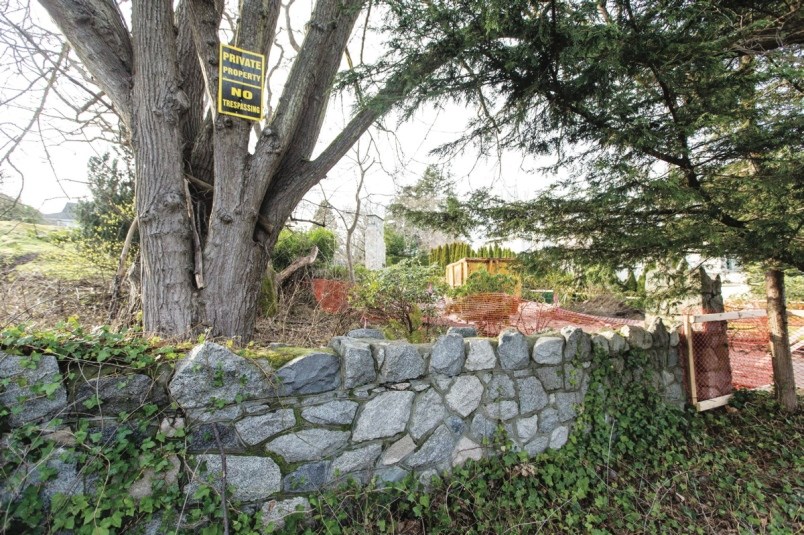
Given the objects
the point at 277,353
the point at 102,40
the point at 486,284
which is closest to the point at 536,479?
the point at 277,353

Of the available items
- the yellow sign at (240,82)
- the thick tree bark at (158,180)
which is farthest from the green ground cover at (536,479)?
the yellow sign at (240,82)

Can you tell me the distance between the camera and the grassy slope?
4.42 meters

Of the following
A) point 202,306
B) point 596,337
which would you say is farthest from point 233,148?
point 596,337

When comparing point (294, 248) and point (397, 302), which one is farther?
point (294, 248)

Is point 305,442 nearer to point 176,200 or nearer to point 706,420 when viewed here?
point 176,200

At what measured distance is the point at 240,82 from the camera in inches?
114

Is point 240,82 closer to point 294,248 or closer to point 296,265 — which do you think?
point 296,265

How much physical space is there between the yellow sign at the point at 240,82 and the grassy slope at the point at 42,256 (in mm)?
2896

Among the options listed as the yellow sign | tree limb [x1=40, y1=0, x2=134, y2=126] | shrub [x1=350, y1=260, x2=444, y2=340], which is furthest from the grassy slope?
shrub [x1=350, y1=260, x2=444, y2=340]

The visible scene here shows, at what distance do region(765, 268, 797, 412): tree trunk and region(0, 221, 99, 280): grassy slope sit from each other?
25.0 ft

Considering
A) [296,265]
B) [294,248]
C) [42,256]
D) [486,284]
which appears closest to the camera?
[486,284]

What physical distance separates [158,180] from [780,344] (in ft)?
19.5

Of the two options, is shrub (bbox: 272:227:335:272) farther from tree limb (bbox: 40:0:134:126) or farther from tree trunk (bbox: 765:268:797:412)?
tree trunk (bbox: 765:268:797:412)

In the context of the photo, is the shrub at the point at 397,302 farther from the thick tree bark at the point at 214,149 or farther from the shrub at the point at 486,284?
the thick tree bark at the point at 214,149
